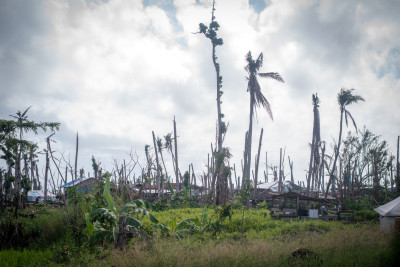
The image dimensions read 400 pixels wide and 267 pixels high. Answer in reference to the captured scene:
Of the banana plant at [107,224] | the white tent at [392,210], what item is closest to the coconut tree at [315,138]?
the white tent at [392,210]

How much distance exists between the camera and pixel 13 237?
11719mm

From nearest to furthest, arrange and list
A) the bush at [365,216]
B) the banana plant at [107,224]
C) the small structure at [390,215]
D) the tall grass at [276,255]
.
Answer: the tall grass at [276,255] → the banana plant at [107,224] → the small structure at [390,215] → the bush at [365,216]

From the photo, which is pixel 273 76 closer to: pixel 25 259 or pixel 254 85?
pixel 254 85

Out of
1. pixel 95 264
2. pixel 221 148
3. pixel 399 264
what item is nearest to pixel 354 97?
pixel 221 148

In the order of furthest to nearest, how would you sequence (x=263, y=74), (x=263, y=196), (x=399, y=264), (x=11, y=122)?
1. (x=263, y=196)
2. (x=263, y=74)
3. (x=11, y=122)
4. (x=399, y=264)

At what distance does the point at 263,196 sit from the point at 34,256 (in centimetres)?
2553

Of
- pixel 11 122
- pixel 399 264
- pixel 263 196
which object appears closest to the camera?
pixel 399 264

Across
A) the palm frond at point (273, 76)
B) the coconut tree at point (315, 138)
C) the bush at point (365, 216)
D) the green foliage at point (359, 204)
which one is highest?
the palm frond at point (273, 76)

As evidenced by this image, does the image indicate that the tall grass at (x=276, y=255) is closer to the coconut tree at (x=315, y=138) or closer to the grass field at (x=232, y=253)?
the grass field at (x=232, y=253)

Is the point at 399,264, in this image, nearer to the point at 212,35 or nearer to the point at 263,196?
the point at 212,35

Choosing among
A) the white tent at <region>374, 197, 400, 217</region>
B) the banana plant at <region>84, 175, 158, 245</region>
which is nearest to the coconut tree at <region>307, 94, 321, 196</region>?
the white tent at <region>374, 197, 400, 217</region>

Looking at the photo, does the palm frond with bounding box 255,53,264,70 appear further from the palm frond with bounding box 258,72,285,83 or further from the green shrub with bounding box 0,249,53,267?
the green shrub with bounding box 0,249,53,267

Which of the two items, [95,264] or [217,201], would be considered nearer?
[95,264]

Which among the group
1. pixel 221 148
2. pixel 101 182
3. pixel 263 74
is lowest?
pixel 101 182
